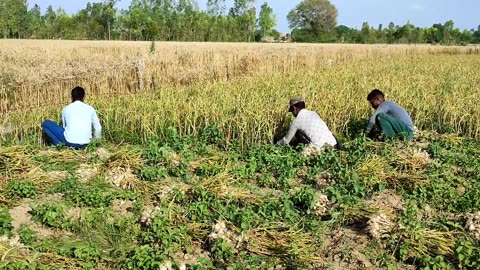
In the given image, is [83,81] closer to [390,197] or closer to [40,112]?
[40,112]

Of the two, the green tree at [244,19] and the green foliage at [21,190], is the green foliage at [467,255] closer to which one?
the green foliage at [21,190]

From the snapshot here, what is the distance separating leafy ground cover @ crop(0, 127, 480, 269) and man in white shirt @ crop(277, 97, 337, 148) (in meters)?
0.18

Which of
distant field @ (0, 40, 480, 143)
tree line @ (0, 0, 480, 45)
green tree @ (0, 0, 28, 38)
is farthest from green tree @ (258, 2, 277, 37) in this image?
distant field @ (0, 40, 480, 143)

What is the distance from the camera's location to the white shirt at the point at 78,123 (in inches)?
233

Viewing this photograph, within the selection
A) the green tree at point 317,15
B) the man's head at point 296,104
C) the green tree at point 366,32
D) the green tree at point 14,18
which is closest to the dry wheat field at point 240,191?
the man's head at point 296,104

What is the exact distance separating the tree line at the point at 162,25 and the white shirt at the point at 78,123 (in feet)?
116

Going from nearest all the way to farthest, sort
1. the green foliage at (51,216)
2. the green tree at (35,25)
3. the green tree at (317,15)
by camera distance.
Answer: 1. the green foliage at (51,216)
2. the green tree at (35,25)
3. the green tree at (317,15)

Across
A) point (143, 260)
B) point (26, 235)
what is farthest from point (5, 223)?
point (143, 260)

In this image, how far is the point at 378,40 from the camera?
65250mm

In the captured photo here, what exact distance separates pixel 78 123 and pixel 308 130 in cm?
300

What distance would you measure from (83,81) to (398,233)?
8483 mm

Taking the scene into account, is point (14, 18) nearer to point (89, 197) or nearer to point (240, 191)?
point (89, 197)

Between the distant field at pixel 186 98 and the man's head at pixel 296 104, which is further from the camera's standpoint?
the distant field at pixel 186 98

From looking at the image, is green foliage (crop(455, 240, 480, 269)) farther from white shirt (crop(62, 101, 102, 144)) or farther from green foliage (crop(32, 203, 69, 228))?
white shirt (crop(62, 101, 102, 144))
